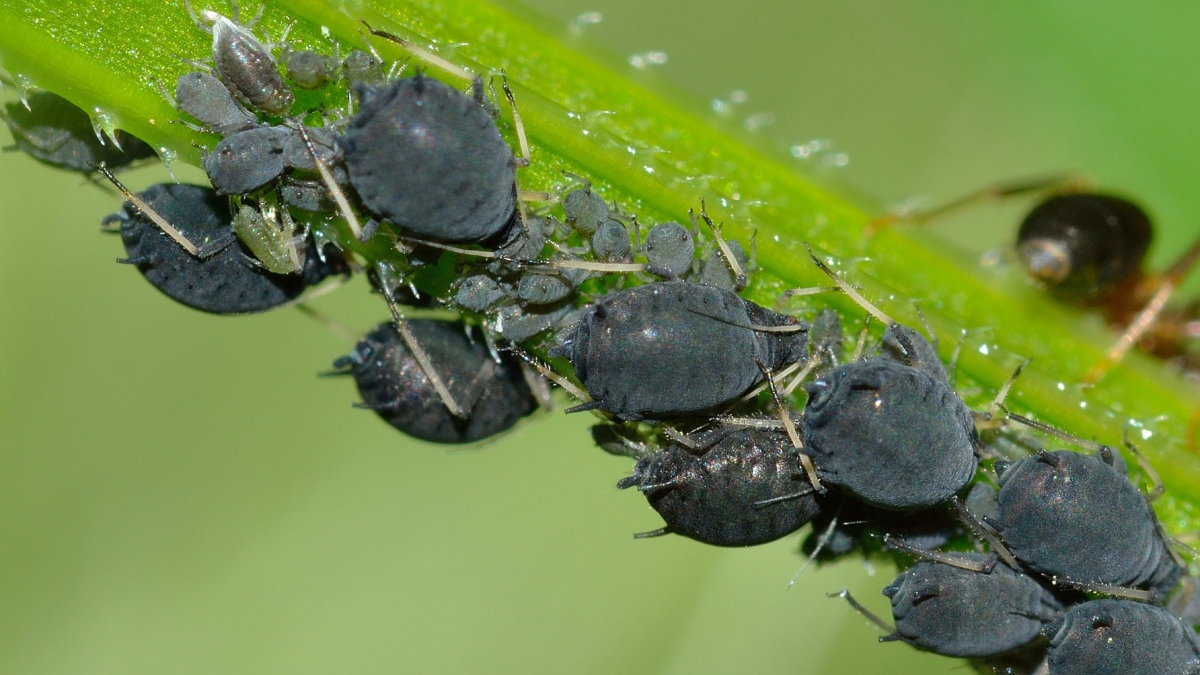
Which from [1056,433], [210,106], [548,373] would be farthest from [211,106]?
[1056,433]

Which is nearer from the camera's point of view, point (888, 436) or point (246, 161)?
point (888, 436)

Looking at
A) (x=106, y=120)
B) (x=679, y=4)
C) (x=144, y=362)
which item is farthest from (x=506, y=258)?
(x=679, y=4)

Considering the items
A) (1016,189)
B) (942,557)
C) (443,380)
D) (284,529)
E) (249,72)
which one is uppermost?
(249,72)

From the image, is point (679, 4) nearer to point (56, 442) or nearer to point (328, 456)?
point (328, 456)

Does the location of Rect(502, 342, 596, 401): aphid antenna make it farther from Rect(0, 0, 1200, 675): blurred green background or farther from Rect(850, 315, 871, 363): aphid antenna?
Rect(0, 0, 1200, 675): blurred green background

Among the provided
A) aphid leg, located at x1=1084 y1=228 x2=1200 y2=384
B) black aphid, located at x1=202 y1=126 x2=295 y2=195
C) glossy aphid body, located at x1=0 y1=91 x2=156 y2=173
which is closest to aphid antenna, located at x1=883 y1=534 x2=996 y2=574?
aphid leg, located at x1=1084 y1=228 x2=1200 y2=384

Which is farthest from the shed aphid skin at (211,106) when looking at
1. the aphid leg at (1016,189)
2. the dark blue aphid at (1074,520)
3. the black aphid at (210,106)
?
the aphid leg at (1016,189)

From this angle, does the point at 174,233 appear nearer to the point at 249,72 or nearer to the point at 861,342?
the point at 249,72
